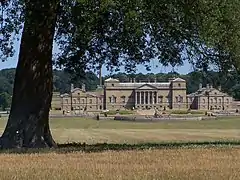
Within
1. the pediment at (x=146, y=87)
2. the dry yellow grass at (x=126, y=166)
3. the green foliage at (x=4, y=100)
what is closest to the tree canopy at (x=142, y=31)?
the dry yellow grass at (x=126, y=166)

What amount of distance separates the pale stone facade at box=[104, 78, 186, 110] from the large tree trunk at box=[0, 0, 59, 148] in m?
152

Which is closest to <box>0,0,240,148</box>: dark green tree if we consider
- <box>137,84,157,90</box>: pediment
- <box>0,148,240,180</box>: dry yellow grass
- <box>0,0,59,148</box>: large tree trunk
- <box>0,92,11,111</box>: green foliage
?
<box>0,0,59,148</box>: large tree trunk

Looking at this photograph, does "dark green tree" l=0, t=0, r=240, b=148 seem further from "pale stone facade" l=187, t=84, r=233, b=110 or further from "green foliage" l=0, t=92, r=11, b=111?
"pale stone facade" l=187, t=84, r=233, b=110

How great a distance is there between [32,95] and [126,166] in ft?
28.0

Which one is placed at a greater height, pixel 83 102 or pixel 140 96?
pixel 140 96

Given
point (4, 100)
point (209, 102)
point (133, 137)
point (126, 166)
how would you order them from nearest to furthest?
1. point (126, 166)
2. point (133, 137)
3. point (4, 100)
4. point (209, 102)

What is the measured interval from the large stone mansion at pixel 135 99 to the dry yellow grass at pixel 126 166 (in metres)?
155

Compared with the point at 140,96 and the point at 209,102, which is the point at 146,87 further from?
the point at 209,102

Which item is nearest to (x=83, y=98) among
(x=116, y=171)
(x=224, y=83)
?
(x=224, y=83)

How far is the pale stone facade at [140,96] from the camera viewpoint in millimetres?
176625

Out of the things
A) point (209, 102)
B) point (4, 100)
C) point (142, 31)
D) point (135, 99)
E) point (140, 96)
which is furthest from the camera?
point (135, 99)

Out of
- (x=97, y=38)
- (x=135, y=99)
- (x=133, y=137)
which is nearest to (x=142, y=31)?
(x=97, y=38)

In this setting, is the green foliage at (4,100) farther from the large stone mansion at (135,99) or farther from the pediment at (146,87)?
the pediment at (146,87)

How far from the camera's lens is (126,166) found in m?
12.6
